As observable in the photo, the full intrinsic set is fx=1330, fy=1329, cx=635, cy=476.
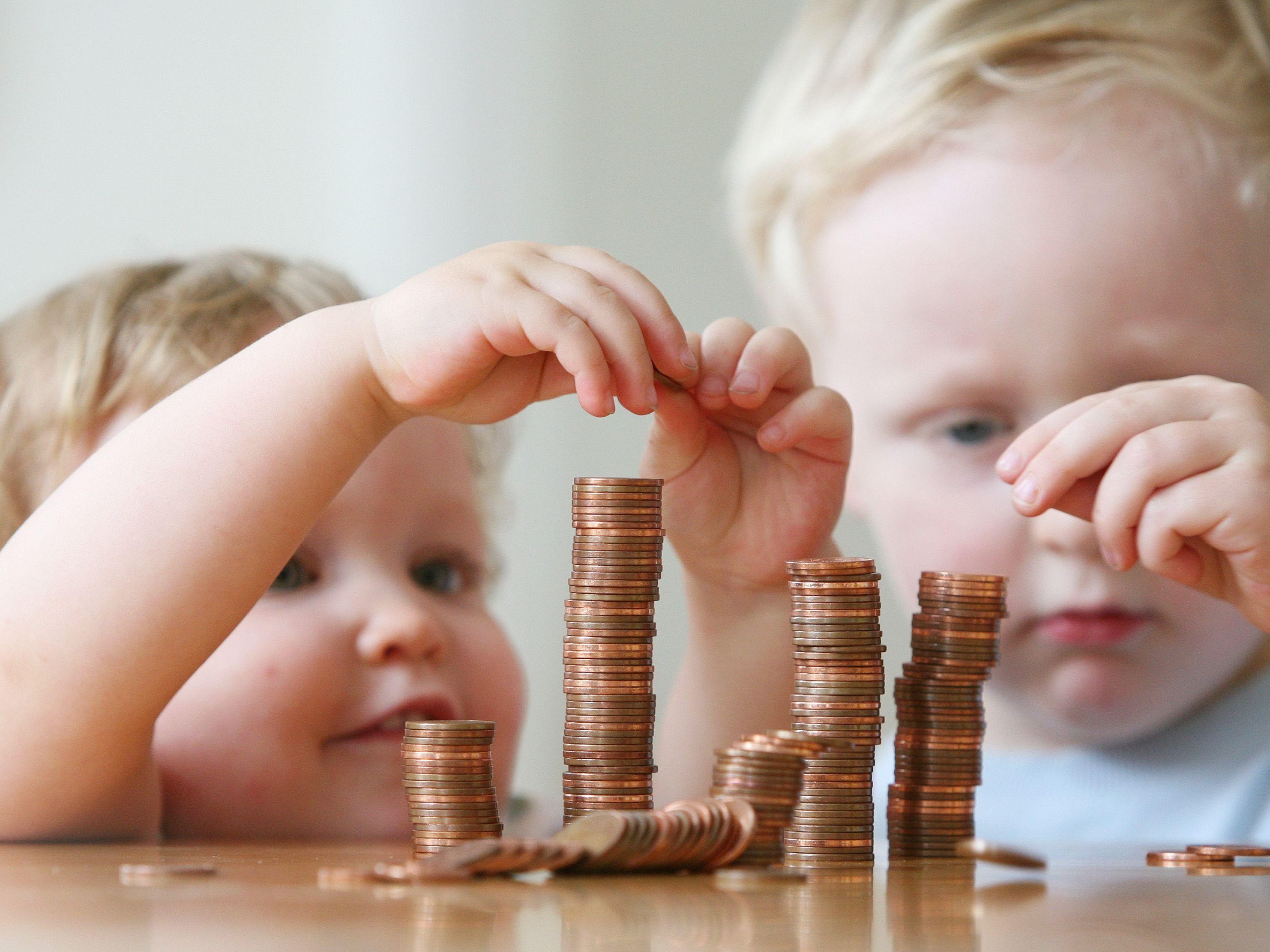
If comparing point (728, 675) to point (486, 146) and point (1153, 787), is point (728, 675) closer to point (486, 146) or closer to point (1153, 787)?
point (1153, 787)

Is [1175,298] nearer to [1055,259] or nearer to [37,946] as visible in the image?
[1055,259]

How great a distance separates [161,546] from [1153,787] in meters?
1.04

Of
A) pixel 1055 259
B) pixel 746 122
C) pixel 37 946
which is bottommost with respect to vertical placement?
→ pixel 37 946

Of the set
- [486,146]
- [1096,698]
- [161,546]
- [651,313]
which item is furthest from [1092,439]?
[486,146]

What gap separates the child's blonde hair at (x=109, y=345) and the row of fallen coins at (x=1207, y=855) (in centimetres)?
69

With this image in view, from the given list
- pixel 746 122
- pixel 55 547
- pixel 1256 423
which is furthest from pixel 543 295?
pixel 746 122

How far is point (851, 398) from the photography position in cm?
138

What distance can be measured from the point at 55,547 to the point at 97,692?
0.24 ft

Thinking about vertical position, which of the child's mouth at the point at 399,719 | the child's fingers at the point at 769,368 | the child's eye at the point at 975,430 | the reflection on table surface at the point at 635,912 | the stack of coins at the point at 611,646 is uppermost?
the child's eye at the point at 975,430

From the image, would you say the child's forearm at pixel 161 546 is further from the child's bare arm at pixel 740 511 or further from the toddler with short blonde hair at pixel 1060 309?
the toddler with short blonde hair at pixel 1060 309

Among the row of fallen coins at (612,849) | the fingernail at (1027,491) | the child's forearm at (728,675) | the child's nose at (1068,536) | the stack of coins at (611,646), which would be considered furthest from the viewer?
the child's nose at (1068,536)

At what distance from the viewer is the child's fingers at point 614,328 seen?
608 mm

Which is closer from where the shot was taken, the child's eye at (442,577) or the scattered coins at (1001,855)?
the scattered coins at (1001,855)

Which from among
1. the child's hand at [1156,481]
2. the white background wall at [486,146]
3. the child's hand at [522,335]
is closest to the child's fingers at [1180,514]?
the child's hand at [1156,481]
